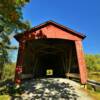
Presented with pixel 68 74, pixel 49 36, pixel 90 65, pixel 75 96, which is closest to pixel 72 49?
pixel 68 74

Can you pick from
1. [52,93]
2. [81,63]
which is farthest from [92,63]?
[52,93]

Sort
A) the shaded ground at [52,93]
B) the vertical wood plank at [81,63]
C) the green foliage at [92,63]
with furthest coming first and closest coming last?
the green foliage at [92,63] < the vertical wood plank at [81,63] < the shaded ground at [52,93]

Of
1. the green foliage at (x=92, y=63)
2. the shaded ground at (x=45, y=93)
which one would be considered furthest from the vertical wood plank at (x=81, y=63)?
the green foliage at (x=92, y=63)

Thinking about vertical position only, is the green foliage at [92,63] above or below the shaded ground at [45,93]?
above

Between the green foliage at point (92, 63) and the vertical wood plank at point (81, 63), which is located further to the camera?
the green foliage at point (92, 63)

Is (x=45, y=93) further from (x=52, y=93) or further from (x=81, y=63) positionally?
(x=81, y=63)

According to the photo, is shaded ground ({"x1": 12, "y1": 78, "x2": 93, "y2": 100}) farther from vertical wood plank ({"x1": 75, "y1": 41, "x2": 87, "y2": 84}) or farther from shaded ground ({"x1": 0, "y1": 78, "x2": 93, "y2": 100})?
vertical wood plank ({"x1": 75, "y1": 41, "x2": 87, "y2": 84})

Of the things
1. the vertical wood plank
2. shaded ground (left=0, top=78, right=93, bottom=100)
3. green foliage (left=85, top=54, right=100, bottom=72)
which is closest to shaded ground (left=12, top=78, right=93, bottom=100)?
shaded ground (left=0, top=78, right=93, bottom=100)

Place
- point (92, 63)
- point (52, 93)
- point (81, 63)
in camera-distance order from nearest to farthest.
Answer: point (52, 93)
point (81, 63)
point (92, 63)

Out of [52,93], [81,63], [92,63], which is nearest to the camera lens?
[52,93]

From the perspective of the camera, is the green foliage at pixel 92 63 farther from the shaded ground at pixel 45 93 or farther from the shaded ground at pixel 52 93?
the shaded ground at pixel 45 93

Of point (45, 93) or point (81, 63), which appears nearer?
point (45, 93)

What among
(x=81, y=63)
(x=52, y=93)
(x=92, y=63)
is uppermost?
(x=92, y=63)

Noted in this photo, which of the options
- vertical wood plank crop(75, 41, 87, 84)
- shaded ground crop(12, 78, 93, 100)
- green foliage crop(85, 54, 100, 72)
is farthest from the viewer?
green foliage crop(85, 54, 100, 72)
